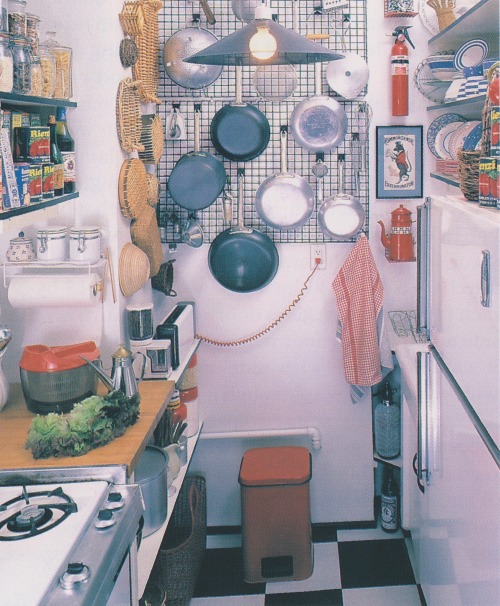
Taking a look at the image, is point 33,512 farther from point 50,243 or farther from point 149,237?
point 149,237

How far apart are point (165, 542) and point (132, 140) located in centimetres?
161

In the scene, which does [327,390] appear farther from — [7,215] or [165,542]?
[7,215]

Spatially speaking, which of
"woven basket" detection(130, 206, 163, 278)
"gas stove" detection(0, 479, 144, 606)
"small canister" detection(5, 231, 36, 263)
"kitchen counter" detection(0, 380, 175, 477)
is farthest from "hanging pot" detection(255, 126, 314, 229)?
"gas stove" detection(0, 479, 144, 606)

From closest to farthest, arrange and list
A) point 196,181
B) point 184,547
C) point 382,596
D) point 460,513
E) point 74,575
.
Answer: point 74,575
point 460,513
point 184,547
point 382,596
point 196,181

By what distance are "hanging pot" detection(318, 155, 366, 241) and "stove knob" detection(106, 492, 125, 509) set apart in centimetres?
198

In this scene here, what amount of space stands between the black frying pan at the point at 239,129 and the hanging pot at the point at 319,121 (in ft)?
0.50

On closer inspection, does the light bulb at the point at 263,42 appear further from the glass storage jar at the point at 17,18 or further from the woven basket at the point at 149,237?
the woven basket at the point at 149,237

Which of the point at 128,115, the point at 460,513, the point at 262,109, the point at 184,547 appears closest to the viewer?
the point at 460,513

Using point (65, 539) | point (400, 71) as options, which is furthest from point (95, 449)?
point (400, 71)

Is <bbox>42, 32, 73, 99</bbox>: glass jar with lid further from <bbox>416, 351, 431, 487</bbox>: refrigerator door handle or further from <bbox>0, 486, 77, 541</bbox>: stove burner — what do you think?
<bbox>416, 351, 431, 487</bbox>: refrigerator door handle

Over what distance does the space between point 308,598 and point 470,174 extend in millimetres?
2016

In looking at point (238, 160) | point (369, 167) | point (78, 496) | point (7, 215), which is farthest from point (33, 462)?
point (369, 167)

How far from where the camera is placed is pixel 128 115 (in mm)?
2902

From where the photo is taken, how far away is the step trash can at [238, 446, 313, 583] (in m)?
3.48
